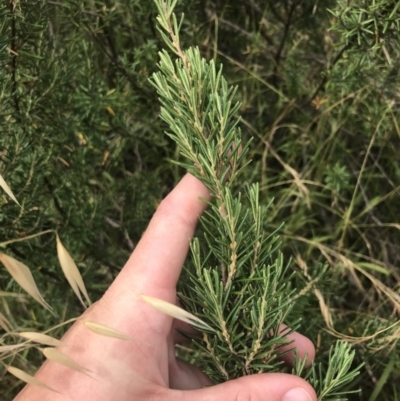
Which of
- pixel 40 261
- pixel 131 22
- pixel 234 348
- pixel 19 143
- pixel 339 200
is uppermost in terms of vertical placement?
pixel 131 22

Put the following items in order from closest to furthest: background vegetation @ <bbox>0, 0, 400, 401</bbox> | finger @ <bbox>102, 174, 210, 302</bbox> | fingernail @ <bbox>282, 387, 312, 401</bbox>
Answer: fingernail @ <bbox>282, 387, 312, 401</bbox> → finger @ <bbox>102, 174, 210, 302</bbox> → background vegetation @ <bbox>0, 0, 400, 401</bbox>

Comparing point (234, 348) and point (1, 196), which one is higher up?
point (1, 196)

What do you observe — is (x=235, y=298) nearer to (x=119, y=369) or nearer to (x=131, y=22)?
(x=119, y=369)

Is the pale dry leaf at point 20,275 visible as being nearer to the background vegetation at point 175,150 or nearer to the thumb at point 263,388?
the background vegetation at point 175,150

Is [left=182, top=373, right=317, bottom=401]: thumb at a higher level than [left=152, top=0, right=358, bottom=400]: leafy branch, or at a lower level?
lower

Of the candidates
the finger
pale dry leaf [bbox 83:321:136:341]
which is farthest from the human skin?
pale dry leaf [bbox 83:321:136:341]

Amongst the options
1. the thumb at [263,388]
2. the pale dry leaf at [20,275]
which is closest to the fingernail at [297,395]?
the thumb at [263,388]

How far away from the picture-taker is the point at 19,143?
1.05 meters

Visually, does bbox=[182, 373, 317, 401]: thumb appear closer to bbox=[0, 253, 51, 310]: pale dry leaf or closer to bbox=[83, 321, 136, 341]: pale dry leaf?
bbox=[83, 321, 136, 341]: pale dry leaf

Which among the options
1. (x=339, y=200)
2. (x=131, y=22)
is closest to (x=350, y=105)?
(x=339, y=200)

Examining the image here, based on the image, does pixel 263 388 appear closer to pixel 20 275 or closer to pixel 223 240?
pixel 223 240

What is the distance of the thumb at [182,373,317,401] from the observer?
0.83 meters

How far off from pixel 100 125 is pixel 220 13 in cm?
69

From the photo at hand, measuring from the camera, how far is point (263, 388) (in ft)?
2.76
